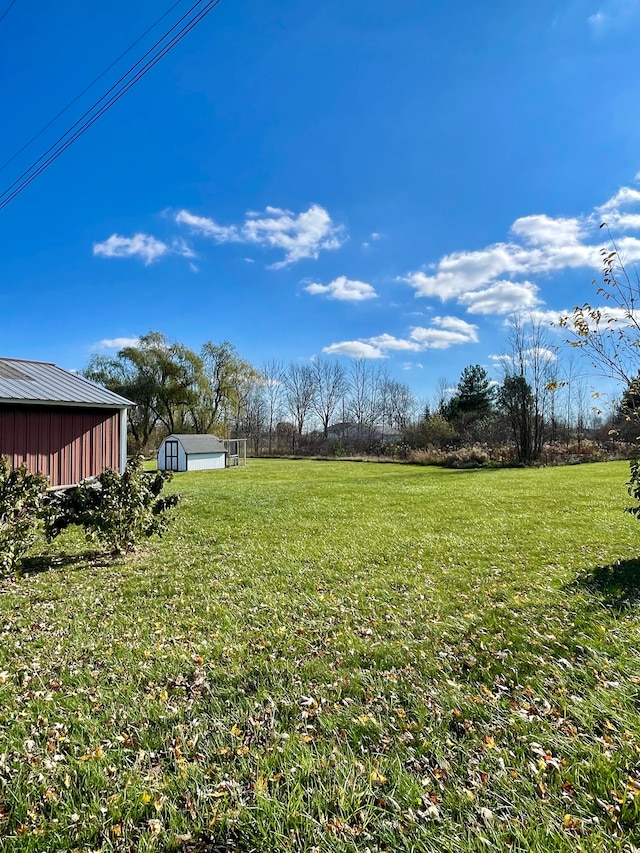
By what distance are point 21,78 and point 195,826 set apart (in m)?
10.7

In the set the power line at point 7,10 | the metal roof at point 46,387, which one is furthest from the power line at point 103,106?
the metal roof at point 46,387

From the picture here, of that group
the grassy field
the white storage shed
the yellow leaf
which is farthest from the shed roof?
the yellow leaf

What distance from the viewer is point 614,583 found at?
485cm

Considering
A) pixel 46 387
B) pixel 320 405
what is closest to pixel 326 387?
pixel 320 405

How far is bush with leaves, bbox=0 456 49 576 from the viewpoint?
5.00m

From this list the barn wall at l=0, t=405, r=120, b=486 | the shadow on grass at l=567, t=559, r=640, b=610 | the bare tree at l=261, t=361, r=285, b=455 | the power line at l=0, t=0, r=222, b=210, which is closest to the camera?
the shadow on grass at l=567, t=559, r=640, b=610

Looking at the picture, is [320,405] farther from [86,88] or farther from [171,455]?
[86,88]

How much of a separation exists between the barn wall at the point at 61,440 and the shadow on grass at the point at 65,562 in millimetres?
2066

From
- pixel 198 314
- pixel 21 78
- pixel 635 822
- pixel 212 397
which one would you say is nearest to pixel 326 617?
pixel 635 822

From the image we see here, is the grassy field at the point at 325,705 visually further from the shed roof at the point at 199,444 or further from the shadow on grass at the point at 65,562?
the shed roof at the point at 199,444

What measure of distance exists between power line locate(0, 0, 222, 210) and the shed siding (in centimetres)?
1807

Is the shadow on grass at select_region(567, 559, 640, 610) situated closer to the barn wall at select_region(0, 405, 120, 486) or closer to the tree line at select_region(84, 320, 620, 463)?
the barn wall at select_region(0, 405, 120, 486)

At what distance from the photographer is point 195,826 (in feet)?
6.20

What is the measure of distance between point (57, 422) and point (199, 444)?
1786cm
